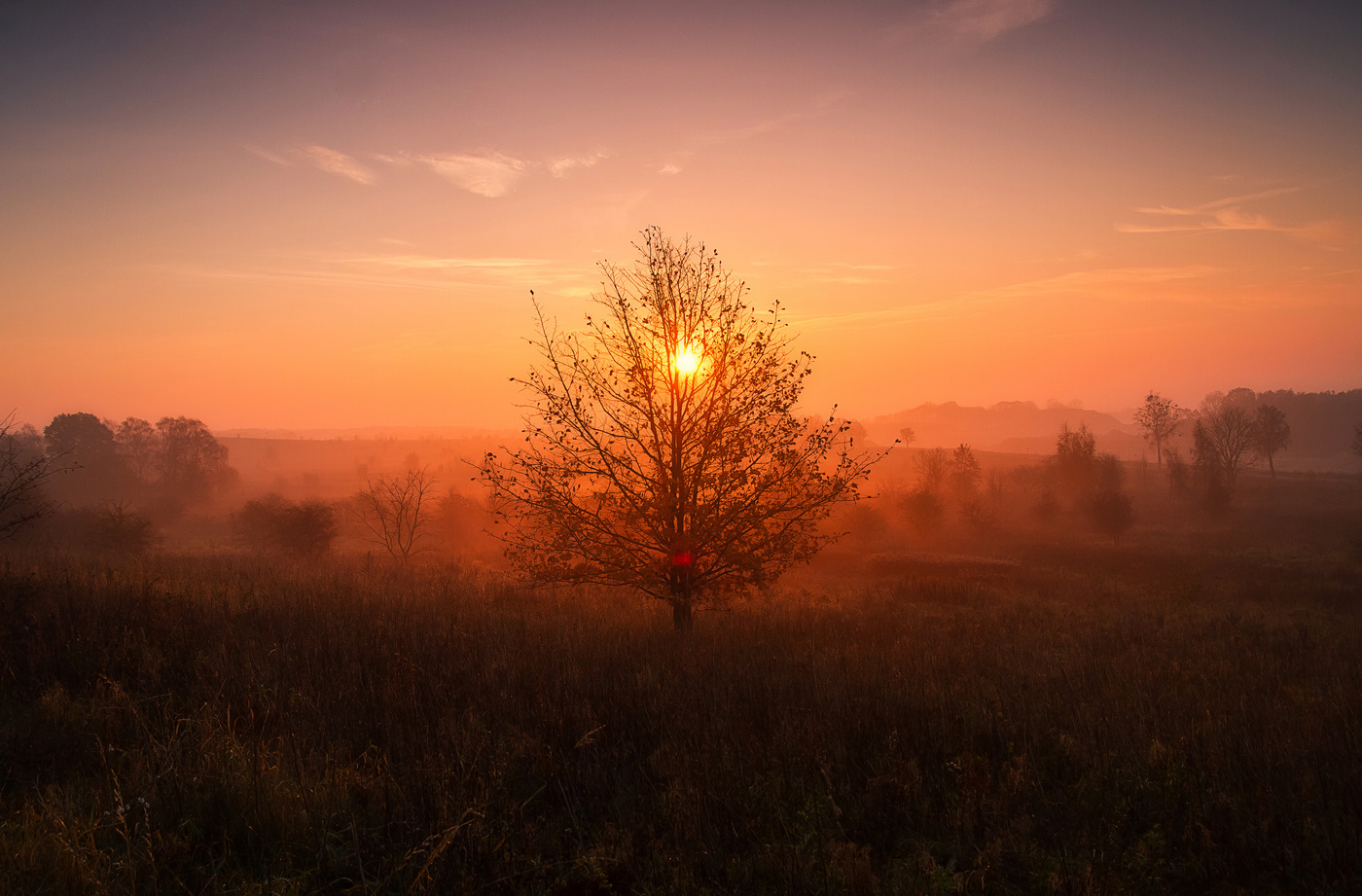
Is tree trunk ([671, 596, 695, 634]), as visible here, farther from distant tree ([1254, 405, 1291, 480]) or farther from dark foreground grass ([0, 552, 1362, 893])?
distant tree ([1254, 405, 1291, 480])

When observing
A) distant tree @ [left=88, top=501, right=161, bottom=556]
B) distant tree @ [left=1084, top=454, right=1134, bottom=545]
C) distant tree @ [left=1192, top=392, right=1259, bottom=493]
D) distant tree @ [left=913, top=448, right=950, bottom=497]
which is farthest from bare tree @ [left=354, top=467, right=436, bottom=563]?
distant tree @ [left=1192, top=392, right=1259, bottom=493]

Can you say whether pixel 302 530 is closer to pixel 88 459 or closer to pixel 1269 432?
pixel 88 459

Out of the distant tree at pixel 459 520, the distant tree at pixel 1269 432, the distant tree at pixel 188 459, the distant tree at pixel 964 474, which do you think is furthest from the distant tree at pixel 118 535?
the distant tree at pixel 1269 432

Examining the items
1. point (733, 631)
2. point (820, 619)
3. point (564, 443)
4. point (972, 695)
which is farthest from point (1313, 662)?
point (564, 443)

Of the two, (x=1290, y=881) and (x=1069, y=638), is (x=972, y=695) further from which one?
(x=1069, y=638)

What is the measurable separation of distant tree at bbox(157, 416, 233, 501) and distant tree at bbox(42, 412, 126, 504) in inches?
165

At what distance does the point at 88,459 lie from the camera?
68.1 metres

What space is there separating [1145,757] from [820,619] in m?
8.59

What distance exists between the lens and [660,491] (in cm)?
1089

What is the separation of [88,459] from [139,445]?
6.69 meters

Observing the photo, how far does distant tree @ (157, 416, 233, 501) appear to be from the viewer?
67500 millimetres

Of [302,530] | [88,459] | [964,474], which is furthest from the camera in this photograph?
[88,459]

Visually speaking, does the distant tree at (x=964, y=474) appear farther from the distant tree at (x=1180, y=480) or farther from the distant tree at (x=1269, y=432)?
the distant tree at (x=1269, y=432)

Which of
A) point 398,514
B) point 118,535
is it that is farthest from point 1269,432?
point 118,535
